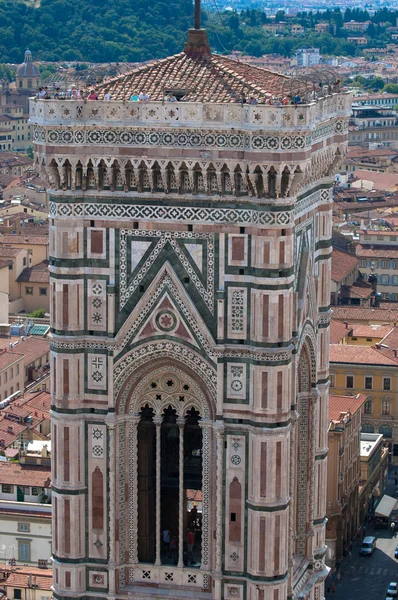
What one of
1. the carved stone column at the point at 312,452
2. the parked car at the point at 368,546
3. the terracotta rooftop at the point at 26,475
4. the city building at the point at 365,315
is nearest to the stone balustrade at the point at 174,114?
the carved stone column at the point at 312,452

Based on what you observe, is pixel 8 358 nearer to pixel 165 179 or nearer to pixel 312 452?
pixel 312 452

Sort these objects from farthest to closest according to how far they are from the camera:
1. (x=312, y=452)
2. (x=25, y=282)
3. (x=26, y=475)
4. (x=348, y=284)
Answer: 1. (x=348, y=284)
2. (x=25, y=282)
3. (x=26, y=475)
4. (x=312, y=452)

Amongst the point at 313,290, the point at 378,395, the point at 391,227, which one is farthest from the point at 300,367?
the point at 391,227

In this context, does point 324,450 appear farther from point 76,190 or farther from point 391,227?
point 391,227

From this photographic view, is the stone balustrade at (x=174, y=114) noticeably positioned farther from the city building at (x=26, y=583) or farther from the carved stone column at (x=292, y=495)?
the city building at (x=26, y=583)

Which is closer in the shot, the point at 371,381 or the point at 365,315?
the point at 371,381

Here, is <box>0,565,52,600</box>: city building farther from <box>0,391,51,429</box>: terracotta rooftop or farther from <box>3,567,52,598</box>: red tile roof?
<box>0,391,51,429</box>: terracotta rooftop

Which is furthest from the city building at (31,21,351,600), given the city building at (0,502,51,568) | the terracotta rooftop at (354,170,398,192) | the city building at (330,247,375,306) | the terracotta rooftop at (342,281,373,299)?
the terracotta rooftop at (354,170,398,192)

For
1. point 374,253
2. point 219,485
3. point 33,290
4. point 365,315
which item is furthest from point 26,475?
point 374,253
